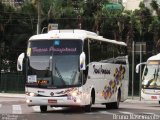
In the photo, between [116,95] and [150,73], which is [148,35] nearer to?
[150,73]

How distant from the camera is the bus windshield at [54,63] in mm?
24156

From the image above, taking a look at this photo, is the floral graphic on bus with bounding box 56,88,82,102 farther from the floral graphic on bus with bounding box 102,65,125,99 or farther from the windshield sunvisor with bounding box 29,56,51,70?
the floral graphic on bus with bounding box 102,65,125,99

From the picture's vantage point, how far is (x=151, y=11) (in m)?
59.6

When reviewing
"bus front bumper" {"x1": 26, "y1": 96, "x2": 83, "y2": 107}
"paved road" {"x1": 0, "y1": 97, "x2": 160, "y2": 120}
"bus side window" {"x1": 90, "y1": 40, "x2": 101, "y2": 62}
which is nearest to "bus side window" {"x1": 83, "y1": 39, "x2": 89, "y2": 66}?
"bus side window" {"x1": 90, "y1": 40, "x2": 101, "y2": 62}

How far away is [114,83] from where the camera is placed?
29.9m

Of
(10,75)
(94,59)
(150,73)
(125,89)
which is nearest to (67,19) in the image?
(10,75)

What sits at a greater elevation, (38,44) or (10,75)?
(38,44)

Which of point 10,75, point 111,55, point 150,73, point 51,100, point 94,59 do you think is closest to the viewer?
point 51,100

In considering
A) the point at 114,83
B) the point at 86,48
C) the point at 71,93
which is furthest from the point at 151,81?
the point at 71,93

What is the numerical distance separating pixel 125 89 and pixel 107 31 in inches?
1097

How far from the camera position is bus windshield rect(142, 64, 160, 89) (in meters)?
36.4

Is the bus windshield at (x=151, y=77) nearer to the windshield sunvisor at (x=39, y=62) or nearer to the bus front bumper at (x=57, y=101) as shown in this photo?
the bus front bumper at (x=57, y=101)

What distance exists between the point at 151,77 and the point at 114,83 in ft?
24.6

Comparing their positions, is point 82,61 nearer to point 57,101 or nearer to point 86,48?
point 86,48
